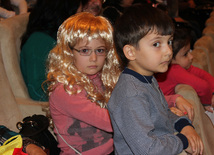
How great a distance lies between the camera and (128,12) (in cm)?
101

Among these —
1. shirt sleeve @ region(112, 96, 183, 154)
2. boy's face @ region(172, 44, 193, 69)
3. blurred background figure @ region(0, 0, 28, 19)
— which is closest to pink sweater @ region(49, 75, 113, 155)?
shirt sleeve @ region(112, 96, 183, 154)

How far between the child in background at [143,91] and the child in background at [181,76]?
655mm

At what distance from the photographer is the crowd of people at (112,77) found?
0.94 meters

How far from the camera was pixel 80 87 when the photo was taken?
130 cm

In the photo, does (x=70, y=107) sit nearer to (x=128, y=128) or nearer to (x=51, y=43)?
(x=128, y=128)

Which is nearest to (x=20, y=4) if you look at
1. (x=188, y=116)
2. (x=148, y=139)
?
(x=188, y=116)

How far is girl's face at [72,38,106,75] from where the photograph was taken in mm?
1277

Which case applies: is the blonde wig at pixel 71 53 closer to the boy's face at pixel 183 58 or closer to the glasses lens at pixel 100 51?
the glasses lens at pixel 100 51

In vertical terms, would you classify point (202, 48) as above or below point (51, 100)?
below

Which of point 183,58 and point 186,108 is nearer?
point 186,108

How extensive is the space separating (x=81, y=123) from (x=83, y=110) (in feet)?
0.35

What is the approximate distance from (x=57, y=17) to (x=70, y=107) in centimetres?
83

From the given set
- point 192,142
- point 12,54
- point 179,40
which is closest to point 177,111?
point 192,142

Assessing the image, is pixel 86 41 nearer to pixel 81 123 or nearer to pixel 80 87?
pixel 80 87
